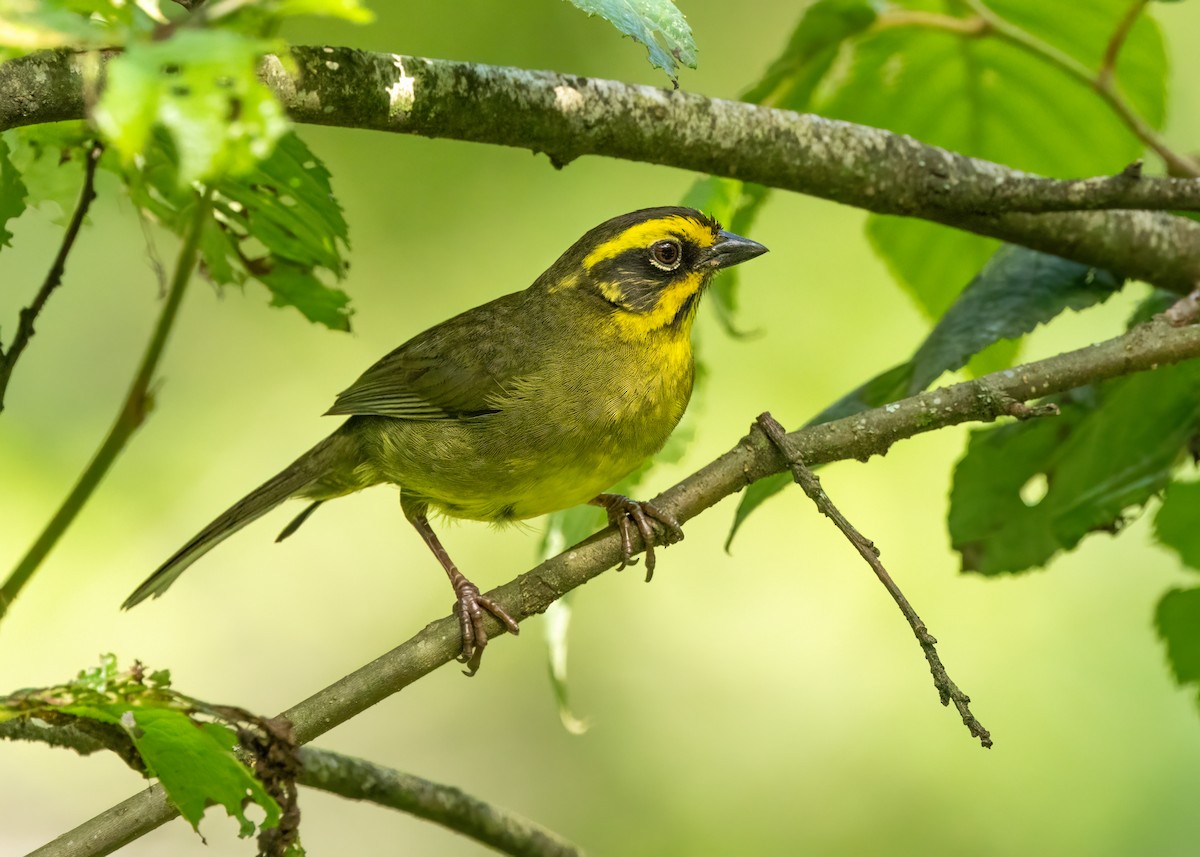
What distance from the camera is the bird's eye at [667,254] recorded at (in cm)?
488

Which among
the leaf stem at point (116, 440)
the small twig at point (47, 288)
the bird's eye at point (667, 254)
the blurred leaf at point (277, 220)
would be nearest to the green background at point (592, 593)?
the bird's eye at point (667, 254)

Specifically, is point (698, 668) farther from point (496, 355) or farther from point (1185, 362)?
point (1185, 362)

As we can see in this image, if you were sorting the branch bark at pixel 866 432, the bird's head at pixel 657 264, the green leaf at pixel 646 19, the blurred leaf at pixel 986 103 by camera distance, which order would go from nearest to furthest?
the green leaf at pixel 646 19 → the branch bark at pixel 866 432 → the blurred leaf at pixel 986 103 → the bird's head at pixel 657 264

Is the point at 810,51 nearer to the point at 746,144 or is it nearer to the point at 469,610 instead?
the point at 746,144

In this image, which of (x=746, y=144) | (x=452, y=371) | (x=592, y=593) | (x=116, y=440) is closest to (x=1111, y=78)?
(x=746, y=144)

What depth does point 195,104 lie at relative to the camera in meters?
1.36

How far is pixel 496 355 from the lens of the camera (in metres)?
4.86

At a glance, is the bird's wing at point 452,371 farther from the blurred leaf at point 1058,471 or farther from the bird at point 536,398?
the blurred leaf at point 1058,471

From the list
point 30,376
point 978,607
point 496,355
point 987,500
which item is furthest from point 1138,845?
point 30,376

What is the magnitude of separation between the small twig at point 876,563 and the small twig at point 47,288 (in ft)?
5.27

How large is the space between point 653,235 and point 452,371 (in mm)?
891

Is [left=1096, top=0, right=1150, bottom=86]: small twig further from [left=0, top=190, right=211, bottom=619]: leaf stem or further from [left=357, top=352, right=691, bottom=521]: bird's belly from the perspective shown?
[left=0, top=190, right=211, bottom=619]: leaf stem

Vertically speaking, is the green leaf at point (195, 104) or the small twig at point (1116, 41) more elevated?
the small twig at point (1116, 41)

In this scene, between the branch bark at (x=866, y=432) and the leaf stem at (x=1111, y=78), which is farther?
the leaf stem at (x=1111, y=78)
